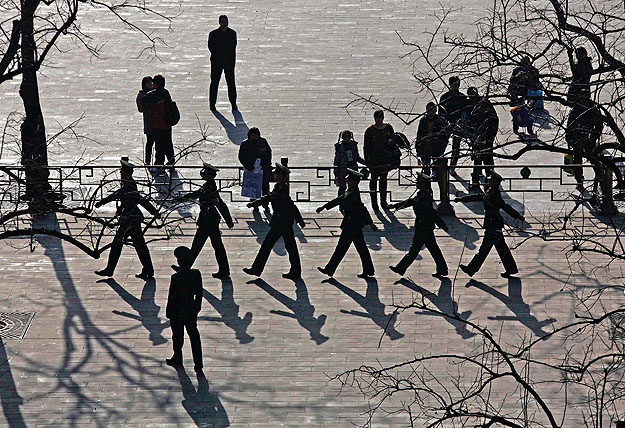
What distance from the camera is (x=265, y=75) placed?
26.2m

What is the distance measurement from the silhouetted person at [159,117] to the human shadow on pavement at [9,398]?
723 cm

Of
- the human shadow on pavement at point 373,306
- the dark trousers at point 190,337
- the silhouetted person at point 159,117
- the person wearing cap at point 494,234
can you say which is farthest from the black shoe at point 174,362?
the silhouetted person at point 159,117

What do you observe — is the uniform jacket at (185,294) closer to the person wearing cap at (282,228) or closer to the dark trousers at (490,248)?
the person wearing cap at (282,228)

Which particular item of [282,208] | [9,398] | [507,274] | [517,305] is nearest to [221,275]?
[282,208]

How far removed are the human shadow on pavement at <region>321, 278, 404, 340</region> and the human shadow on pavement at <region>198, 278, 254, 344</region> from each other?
120cm

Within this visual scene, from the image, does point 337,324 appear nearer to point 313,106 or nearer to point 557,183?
point 557,183

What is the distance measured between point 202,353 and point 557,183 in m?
8.06

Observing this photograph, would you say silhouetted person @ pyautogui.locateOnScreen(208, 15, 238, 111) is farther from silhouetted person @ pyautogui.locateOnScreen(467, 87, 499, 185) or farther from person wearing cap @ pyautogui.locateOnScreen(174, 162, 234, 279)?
person wearing cap @ pyautogui.locateOnScreen(174, 162, 234, 279)

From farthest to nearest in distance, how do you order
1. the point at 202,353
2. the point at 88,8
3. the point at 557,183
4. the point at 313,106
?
the point at 88,8
the point at 313,106
the point at 557,183
the point at 202,353

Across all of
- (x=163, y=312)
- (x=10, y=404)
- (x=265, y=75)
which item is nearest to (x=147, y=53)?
(x=265, y=75)

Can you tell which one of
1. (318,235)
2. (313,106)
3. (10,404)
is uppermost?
(313,106)

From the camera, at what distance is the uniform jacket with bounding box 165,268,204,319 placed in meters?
13.8

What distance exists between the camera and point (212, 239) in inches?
661

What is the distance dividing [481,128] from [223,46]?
11.6 meters
